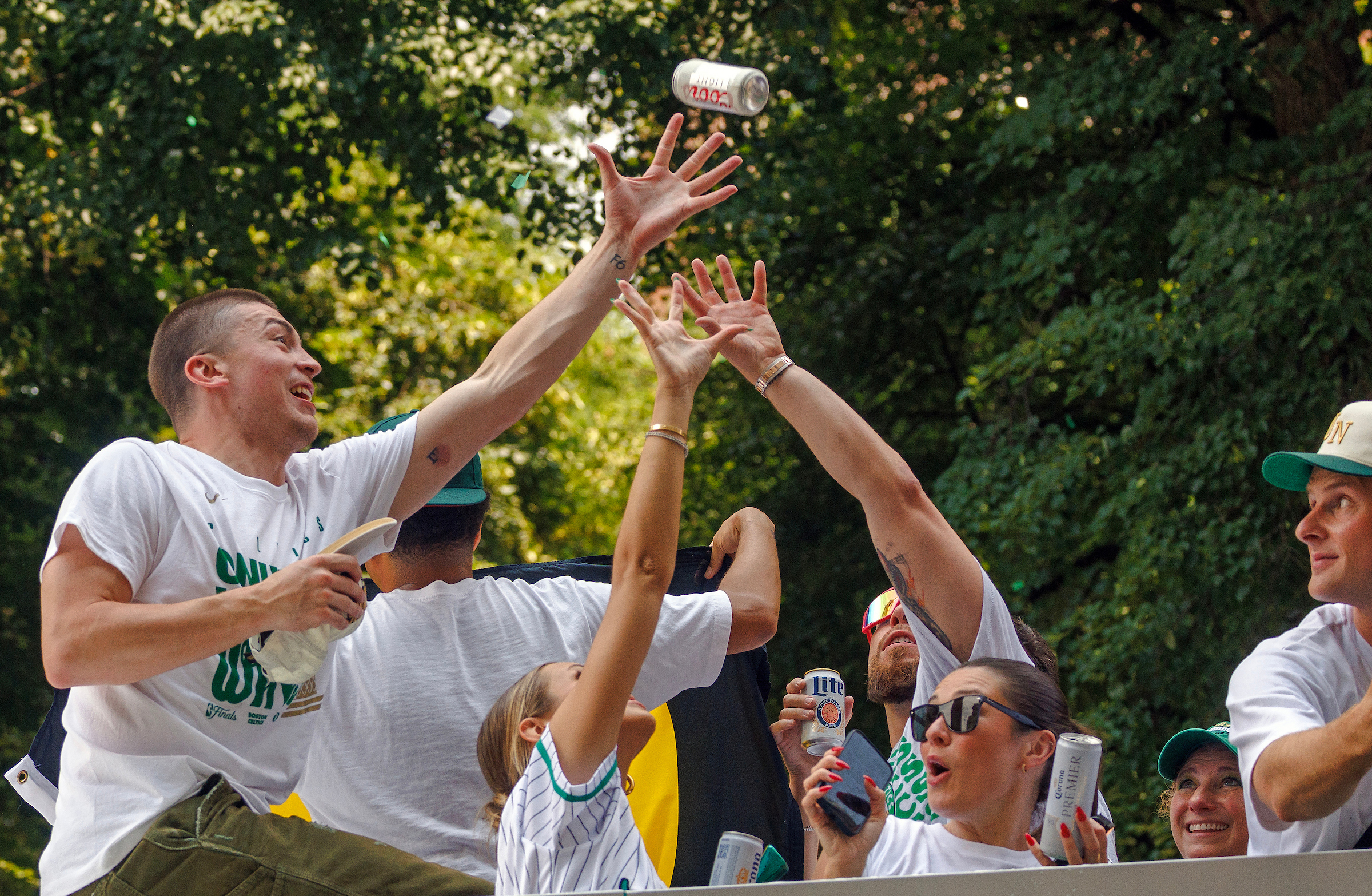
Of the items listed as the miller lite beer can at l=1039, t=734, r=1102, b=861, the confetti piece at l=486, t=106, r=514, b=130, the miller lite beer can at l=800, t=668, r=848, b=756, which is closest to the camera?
the miller lite beer can at l=1039, t=734, r=1102, b=861

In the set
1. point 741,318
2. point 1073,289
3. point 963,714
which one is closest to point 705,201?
point 741,318

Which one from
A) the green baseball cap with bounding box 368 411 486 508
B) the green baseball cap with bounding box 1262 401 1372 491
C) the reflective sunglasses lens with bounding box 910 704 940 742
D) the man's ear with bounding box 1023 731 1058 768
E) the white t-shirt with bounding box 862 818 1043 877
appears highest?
the green baseball cap with bounding box 368 411 486 508

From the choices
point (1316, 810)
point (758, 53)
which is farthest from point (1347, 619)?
point (758, 53)

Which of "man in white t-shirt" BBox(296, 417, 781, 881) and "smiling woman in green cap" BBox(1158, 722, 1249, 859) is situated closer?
"man in white t-shirt" BBox(296, 417, 781, 881)

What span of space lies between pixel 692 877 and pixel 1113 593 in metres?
5.58

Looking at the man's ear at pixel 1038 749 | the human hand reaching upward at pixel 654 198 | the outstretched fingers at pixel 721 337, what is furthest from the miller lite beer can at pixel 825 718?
the human hand reaching upward at pixel 654 198

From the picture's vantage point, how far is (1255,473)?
7.96 m

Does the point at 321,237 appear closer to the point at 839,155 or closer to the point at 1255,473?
the point at 839,155

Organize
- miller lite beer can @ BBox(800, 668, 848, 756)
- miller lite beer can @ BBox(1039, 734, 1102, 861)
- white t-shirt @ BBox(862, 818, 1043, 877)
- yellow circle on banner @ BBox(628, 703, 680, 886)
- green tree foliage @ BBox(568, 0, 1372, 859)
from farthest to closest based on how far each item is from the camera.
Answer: green tree foliage @ BBox(568, 0, 1372, 859), yellow circle on banner @ BBox(628, 703, 680, 886), miller lite beer can @ BBox(800, 668, 848, 756), white t-shirt @ BBox(862, 818, 1043, 877), miller lite beer can @ BBox(1039, 734, 1102, 861)

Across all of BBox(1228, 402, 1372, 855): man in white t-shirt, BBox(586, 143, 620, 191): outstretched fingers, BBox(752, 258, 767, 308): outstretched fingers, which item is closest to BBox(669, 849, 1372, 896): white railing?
BBox(1228, 402, 1372, 855): man in white t-shirt

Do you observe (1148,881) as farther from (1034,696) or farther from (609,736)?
(609,736)

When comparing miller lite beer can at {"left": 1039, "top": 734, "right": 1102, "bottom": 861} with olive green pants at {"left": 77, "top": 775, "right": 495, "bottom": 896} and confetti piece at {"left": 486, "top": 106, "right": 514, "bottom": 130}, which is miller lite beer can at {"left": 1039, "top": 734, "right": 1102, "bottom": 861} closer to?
olive green pants at {"left": 77, "top": 775, "right": 495, "bottom": 896}

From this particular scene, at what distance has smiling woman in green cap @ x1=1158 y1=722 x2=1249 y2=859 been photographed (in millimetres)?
3066

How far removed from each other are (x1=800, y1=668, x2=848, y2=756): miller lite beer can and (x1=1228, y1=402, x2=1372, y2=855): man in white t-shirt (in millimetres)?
915
